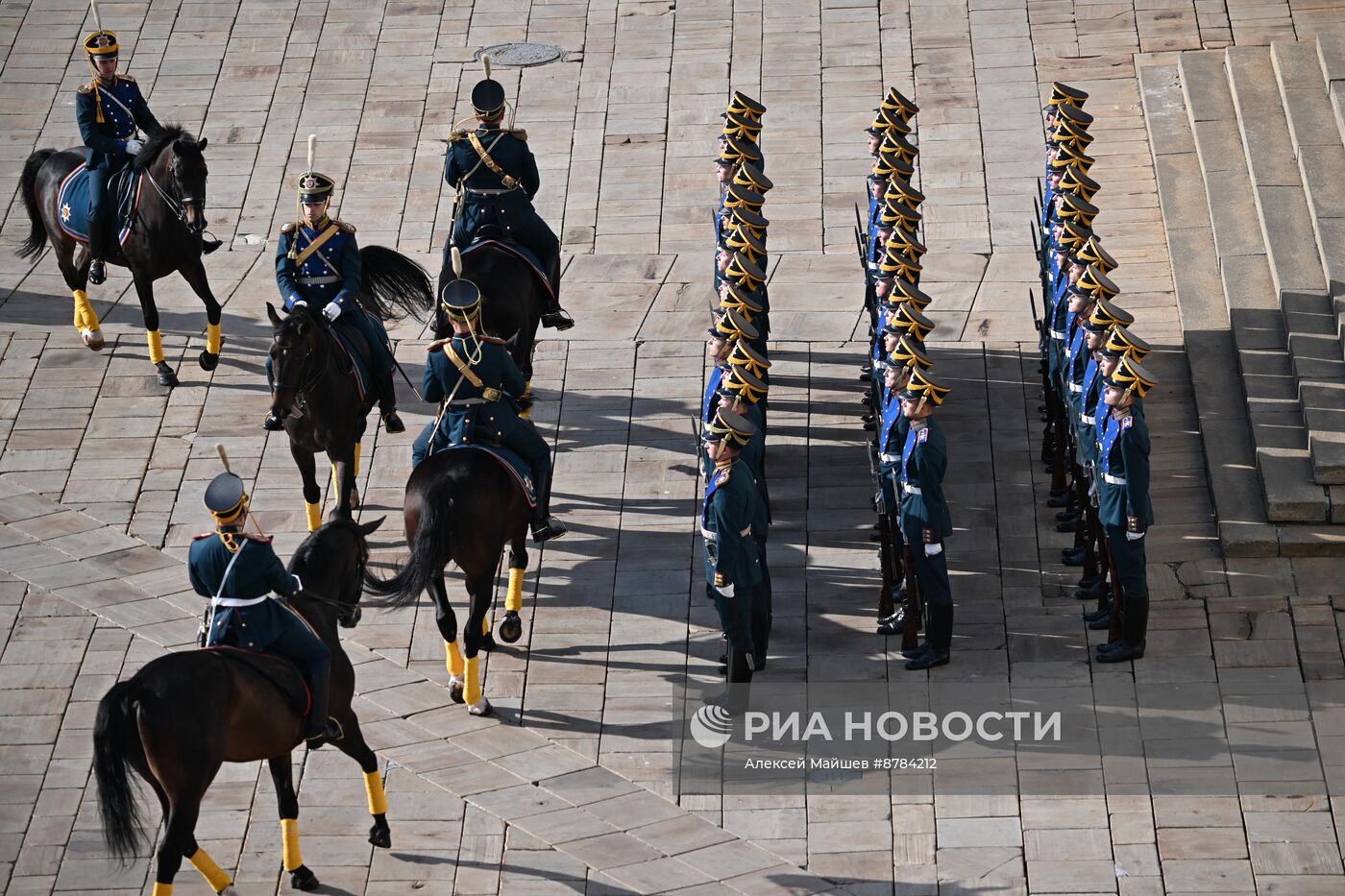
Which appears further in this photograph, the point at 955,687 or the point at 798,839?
the point at 955,687

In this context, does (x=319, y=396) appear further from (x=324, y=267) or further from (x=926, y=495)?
(x=926, y=495)

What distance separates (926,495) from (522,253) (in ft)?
16.6

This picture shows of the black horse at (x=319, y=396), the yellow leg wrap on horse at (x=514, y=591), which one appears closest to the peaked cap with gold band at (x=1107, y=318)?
the yellow leg wrap on horse at (x=514, y=591)

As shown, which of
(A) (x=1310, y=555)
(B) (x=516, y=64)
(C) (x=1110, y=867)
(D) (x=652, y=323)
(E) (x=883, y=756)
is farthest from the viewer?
(B) (x=516, y=64)

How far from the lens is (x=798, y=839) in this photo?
1352cm

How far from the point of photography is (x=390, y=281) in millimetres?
18234

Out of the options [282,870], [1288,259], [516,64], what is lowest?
[282,870]

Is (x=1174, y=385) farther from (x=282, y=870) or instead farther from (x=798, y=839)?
(x=282, y=870)

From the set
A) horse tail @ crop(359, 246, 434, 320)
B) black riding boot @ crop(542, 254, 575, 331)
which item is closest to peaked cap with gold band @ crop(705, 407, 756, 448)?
black riding boot @ crop(542, 254, 575, 331)

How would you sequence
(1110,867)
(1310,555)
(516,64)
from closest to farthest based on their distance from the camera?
(1110,867) < (1310,555) < (516,64)

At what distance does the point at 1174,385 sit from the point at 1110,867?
6.22 m

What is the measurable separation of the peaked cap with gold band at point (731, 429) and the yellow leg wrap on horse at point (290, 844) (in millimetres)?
3918

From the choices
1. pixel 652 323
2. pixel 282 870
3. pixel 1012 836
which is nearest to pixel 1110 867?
pixel 1012 836

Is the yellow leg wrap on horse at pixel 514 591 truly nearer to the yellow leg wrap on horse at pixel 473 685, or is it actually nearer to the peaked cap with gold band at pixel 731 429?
the yellow leg wrap on horse at pixel 473 685
